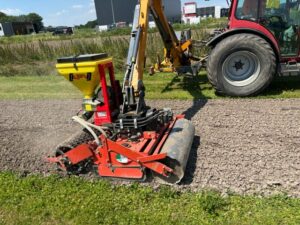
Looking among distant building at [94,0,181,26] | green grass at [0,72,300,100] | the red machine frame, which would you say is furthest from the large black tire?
distant building at [94,0,181,26]

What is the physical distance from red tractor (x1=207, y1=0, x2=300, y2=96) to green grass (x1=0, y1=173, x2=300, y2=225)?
372 cm

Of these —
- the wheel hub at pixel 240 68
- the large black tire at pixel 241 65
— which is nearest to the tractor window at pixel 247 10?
the large black tire at pixel 241 65

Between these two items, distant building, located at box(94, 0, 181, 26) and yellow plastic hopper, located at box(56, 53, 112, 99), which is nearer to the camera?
yellow plastic hopper, located at box(56, 53, 112, 99)

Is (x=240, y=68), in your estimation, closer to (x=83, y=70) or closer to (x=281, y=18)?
(x=281, y=18)

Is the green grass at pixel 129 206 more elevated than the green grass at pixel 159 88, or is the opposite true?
the green grass at pixel 159 88

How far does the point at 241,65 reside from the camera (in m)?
6.82

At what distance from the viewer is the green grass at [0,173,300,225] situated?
3.19m

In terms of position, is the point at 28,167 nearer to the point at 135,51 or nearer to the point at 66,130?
the point at 66,130

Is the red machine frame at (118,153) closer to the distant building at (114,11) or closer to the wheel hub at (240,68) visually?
the wheel hub at (240,68)

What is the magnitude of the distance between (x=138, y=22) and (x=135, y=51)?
65cm

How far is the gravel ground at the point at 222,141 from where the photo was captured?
3754 millimetres

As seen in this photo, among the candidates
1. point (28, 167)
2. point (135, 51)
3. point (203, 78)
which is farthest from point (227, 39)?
point (28, 167)

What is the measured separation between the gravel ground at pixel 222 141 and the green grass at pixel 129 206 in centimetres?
22

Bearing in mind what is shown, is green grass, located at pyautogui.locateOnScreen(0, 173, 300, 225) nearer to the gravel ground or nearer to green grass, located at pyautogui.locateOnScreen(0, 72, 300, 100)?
the gravel ground
